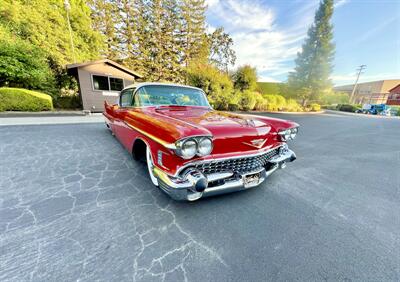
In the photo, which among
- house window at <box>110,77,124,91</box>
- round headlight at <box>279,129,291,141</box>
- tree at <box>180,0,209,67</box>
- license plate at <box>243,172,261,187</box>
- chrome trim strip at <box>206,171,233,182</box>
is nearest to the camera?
chrome trim strip at <box>206,171,233,182</box>

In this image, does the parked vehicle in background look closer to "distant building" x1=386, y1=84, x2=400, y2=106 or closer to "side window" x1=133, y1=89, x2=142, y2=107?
"distant building" x1=386, y1=84, x2=400, y2=106

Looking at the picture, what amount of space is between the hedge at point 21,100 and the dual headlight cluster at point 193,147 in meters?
10.5

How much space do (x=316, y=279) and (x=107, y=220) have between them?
1.92m

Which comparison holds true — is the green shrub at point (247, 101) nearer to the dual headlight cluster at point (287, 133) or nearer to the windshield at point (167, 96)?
the windshield at point (167, 96)

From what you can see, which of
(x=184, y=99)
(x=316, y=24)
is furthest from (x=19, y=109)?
(x=316, y=24)

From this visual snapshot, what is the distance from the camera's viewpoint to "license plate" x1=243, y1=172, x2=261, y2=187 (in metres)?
1.97

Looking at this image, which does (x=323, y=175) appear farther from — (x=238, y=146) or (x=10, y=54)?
(x=10, y=54)

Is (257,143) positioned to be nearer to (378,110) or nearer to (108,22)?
(108,22)

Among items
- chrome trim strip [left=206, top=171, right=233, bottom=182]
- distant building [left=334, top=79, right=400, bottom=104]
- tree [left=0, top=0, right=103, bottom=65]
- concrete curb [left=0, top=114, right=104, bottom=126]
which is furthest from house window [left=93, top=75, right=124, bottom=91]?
distant building [left=334, top=79, right=400, bottom=104]

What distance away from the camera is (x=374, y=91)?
4531cm

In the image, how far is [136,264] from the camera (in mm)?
1289

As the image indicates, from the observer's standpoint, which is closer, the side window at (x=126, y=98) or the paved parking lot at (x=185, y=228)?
the paved parking lot at (x=185, y=228)

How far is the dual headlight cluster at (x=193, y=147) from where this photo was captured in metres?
1.53

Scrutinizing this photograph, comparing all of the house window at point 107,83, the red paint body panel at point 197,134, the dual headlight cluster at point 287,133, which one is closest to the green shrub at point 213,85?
the house window at point 107,83
